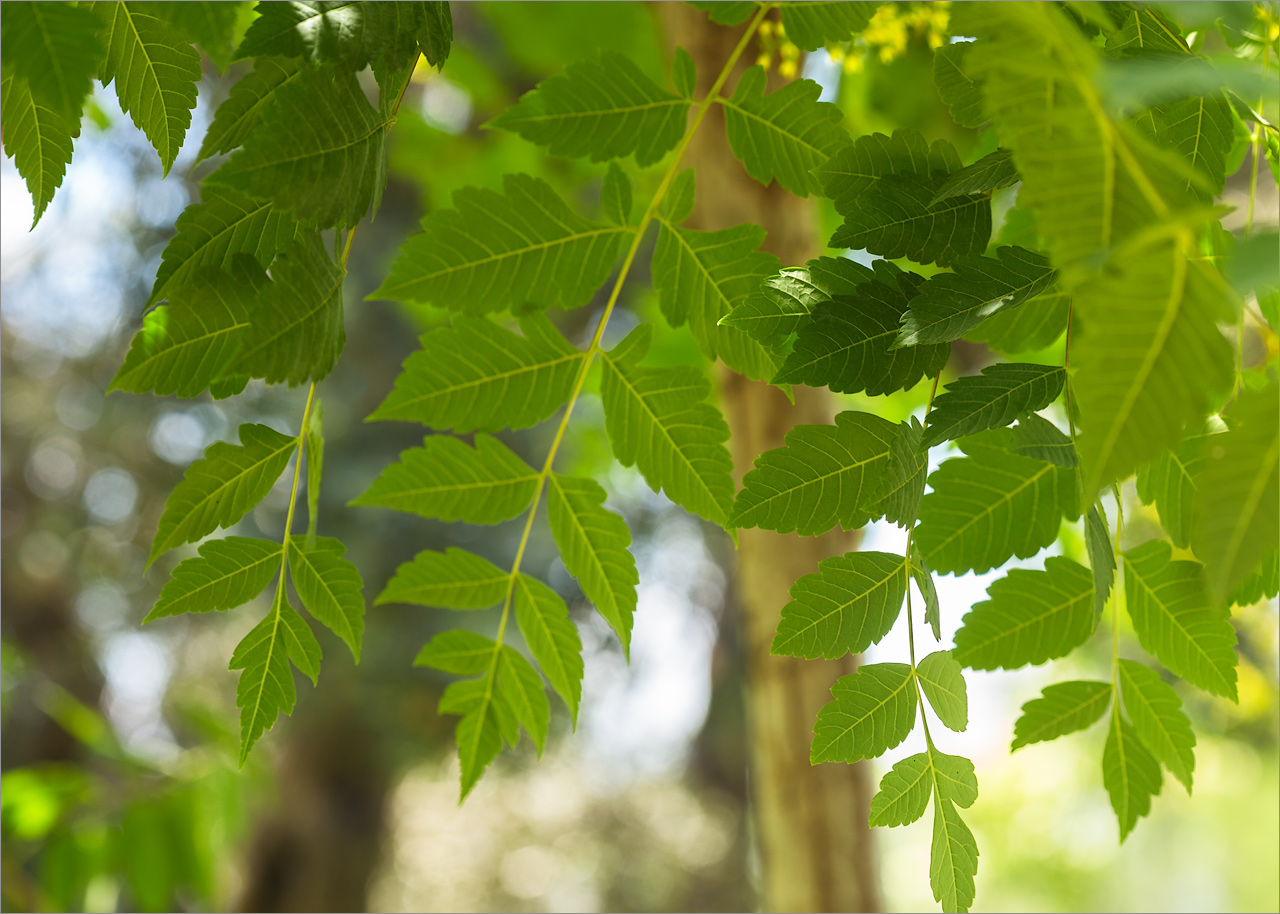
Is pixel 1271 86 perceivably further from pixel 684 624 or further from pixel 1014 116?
pixel 684 624

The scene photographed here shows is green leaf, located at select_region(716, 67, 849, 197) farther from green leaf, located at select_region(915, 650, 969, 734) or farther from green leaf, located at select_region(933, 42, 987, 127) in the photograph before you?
green leaf, located at select_region(915, 650, 969, 734)

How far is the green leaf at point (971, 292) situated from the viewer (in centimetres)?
27

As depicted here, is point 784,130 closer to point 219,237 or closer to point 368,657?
point 219,237

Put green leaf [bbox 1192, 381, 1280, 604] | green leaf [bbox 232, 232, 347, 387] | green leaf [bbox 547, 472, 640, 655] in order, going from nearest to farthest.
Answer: green leaf [bbox 1192, 381, 1280, 604], green leaf [bbox 232, 232, 347, 387], green leaf [bbox 547, 472, 640, 655]

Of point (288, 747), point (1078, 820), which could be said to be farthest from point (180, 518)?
point (1078, 820)

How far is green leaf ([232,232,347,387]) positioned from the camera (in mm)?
283

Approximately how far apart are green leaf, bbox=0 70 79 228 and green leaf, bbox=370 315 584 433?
14 centimetres

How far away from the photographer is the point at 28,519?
12.0ft

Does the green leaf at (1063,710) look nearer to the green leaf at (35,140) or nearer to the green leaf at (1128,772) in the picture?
the green leaf at (1128,772)

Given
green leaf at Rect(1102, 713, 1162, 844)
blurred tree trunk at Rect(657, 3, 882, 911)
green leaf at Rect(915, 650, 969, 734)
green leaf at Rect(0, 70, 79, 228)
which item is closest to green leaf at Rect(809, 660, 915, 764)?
green leaf at Rect(915, 650, 969, 734)

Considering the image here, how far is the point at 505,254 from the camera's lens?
1.31ft

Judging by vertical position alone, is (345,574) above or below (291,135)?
below

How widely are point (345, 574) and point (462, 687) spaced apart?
10 centimetres

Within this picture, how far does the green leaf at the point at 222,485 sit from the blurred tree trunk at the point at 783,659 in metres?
0.56
